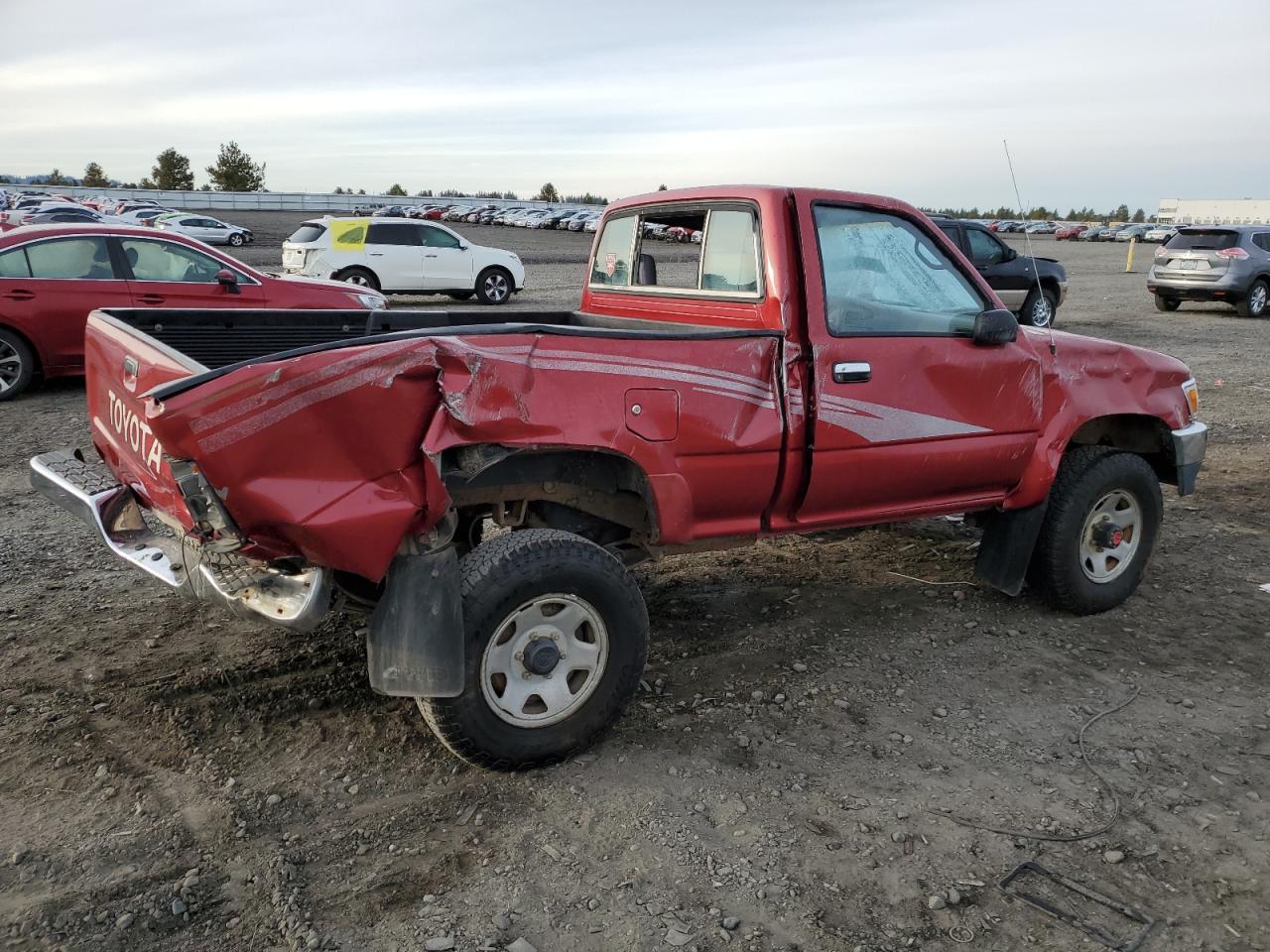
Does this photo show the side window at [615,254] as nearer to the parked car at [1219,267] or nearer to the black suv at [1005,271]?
the black suv at [1005,271]

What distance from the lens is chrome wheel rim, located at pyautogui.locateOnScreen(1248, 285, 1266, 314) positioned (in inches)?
734

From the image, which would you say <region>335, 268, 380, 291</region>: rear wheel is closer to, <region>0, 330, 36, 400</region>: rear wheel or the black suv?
<region>0, 330, 36, 400</region>: rear wheel

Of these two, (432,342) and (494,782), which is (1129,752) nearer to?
(494,782)

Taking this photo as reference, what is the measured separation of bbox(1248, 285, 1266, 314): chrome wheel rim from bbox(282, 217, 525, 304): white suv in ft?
45.2

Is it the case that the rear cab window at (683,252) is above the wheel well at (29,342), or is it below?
above

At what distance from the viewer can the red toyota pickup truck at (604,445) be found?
297 centimetres

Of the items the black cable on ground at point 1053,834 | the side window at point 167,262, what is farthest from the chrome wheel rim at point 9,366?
the black cable on ground at point 1053,834

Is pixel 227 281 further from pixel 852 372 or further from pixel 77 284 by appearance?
pixel 852 372

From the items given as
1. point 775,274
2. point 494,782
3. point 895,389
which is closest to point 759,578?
point 895,389

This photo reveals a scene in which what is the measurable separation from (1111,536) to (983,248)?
462 inches

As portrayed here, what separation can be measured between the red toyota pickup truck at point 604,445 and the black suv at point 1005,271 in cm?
1082

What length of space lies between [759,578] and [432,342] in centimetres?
282

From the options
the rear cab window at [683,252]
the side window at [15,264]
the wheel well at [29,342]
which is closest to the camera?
the rear cab window at [683,252]

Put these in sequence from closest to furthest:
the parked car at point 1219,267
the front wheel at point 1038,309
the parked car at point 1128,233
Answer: the front wheel at point 1038,309, the parked car at point 1219,267, the parked car at point 1128,233
